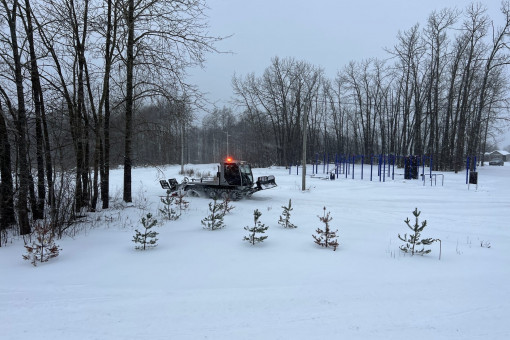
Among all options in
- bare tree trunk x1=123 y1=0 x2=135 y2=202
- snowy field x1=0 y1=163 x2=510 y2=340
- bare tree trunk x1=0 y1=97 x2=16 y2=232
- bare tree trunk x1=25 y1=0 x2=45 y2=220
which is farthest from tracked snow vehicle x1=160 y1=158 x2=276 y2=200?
bare tree trunk x1=0 y1=97 x2=16 y2=232

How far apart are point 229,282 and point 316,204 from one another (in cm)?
826

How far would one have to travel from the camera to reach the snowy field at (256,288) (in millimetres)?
3119

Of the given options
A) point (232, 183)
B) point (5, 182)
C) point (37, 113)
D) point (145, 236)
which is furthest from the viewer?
point (232, 183)

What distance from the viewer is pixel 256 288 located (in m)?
4.04

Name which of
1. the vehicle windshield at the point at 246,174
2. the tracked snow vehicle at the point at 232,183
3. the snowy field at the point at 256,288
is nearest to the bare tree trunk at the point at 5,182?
the snowy field at the point at 256,288

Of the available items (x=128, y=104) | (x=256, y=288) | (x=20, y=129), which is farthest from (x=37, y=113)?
→ (x=256, y=288)

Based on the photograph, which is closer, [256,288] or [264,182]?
[256,288]

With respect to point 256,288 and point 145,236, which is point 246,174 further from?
point 256,288

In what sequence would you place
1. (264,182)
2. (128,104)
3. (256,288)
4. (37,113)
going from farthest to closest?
1. (264,182)
2. (128,104)
3. (37,113)
4. (256,288)

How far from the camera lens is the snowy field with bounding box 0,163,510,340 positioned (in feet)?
10.2

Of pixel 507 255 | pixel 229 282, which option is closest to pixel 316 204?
pixel 507 255

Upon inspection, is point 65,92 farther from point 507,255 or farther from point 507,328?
point 507,255

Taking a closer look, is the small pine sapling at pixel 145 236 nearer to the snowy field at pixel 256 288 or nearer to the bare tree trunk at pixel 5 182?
the snowy field at pixel 256 288

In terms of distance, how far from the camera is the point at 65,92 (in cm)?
905
